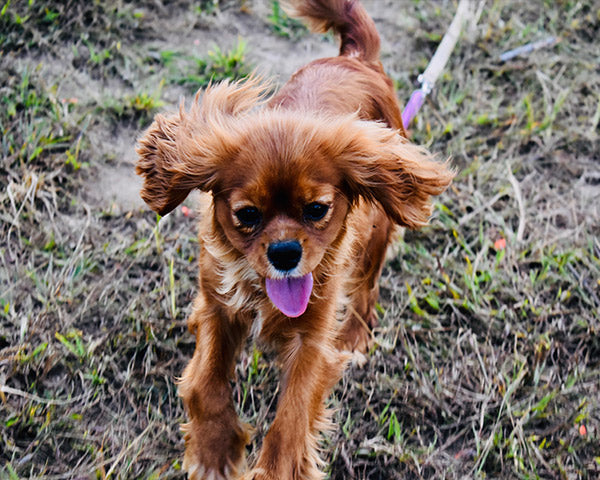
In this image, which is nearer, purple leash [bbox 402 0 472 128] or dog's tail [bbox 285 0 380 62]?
dog's tail [bbox 285 0 380 62]

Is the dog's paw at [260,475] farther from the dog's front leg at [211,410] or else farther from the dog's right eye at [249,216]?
the dog's right eye at [249,216]

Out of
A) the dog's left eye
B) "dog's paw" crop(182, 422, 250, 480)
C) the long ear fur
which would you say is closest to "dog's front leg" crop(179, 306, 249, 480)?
"dog's paw" crop(182, 422, 250, 480)

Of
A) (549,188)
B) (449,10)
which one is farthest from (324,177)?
(449,10)

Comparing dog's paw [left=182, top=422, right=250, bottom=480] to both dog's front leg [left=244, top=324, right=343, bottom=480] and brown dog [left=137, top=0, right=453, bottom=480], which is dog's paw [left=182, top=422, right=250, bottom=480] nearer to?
brown dog [left=137, top=0, right=453, bottom=480]

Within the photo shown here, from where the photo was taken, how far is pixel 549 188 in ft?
12.8

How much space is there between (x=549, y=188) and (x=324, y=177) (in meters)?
2.09

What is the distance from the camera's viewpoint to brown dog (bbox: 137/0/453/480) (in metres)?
2.24

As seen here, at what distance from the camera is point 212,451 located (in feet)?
8.38

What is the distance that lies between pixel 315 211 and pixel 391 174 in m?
0.37

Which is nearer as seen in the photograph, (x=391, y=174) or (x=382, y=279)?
(x=391, y=174)

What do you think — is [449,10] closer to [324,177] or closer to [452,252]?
[452,252]

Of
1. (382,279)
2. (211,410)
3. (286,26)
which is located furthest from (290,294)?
(286,26)

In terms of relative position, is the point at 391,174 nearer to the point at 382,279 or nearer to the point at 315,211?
the point at 315,211

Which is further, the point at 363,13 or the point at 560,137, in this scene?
the point at 560,137
